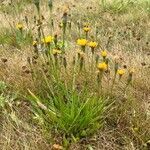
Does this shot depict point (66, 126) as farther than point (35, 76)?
No

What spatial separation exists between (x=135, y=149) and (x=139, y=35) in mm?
2298

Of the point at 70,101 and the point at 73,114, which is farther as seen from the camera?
the point at 70,101

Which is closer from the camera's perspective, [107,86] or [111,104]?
[111,104]

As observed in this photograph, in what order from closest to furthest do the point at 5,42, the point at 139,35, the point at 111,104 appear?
the point at 111,104, the point at 5,42, the point at 139,35

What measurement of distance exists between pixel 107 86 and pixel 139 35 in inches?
71.2

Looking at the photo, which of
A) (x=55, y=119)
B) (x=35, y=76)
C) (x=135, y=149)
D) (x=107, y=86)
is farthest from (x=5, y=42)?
(x=135, y=149)

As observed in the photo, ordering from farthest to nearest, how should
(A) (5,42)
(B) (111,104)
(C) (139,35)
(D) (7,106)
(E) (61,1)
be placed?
(E) (61,1), (C) (139,35), (A) (5,42), (D) (7,106), (B) (111,104)

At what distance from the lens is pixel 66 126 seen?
229 centimetres

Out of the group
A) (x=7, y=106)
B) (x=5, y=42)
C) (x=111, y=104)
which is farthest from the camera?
(x=5, y=42)

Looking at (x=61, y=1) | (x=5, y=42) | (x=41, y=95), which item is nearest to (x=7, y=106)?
(x=41, y=95)

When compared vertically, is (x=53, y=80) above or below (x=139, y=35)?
above

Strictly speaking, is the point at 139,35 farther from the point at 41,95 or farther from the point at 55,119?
the point at 55,119

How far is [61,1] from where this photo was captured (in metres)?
5.64

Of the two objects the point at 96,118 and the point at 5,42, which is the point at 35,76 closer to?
the point at 96,118
